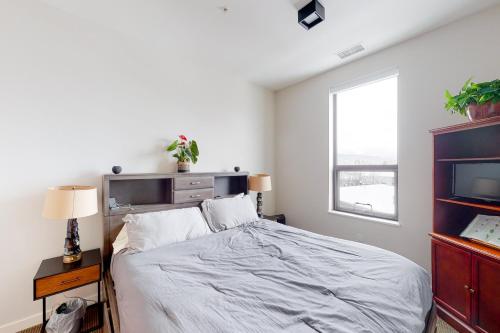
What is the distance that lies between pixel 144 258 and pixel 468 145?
9.83 feet

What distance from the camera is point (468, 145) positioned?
1.98 m

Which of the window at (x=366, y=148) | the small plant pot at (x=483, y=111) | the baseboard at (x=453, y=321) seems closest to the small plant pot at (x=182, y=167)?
the window at (x=366, y=148)

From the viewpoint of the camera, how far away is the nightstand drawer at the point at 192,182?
99.1 inches

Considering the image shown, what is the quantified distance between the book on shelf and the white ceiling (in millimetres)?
1876

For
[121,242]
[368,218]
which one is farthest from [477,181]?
[121,242]

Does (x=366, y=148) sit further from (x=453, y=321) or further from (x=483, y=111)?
(x=453, y=321)

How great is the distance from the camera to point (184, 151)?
2660 mm

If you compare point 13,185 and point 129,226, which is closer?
point 13,185

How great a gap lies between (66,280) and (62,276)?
46 millimetres

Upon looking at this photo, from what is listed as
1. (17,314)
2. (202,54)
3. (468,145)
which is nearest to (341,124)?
(468,145)

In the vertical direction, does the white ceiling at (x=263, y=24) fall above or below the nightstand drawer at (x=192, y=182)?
above

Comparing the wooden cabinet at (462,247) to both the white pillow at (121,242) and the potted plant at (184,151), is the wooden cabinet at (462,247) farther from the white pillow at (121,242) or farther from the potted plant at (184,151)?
the white pillow at (121,242)

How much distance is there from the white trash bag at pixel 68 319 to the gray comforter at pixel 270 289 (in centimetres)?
51

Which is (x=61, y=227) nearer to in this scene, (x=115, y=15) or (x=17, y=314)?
(x=17, y=314)
